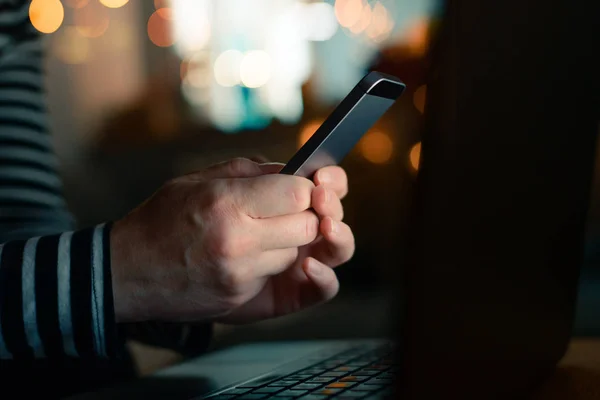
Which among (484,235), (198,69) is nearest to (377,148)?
(198,69)

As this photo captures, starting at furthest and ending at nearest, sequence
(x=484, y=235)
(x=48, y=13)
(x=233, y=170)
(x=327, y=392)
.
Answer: (x=48, y=13)
(x=233, y=170)
(x=327, y=392)
(x=484, y=235)

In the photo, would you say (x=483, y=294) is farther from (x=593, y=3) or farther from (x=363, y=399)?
(x=593, y=3)

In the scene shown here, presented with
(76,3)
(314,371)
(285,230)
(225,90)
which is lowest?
(314,371)

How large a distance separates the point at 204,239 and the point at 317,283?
0.13m

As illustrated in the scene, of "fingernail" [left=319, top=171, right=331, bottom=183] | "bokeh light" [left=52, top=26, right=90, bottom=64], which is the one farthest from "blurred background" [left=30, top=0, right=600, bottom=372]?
"fingernail" [left=319, top=171, right=331, bottom=183]

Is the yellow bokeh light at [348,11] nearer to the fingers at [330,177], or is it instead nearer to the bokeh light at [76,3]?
the bokeh light at [76,3]

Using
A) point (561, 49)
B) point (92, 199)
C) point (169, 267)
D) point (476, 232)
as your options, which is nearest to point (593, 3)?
point (561, 49)

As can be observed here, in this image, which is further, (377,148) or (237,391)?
(377,148)

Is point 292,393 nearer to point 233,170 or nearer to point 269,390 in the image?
point 269,390

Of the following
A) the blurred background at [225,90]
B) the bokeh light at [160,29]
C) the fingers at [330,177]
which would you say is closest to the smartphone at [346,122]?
the fingers at [330,177]

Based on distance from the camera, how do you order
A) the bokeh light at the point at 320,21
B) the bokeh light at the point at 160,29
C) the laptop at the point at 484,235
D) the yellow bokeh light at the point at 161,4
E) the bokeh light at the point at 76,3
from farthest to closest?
1. the bokeh light at the point at 320,21
2. the bokeh light at the point at 160,29
3. the yellow bokeh light at the point at 161,4
4. the bokeh light at the point at 76,3
5. the laptop at the point at 484,235

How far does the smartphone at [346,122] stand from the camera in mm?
369

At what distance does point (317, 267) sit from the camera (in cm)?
46

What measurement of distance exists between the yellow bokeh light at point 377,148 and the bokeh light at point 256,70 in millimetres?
503
